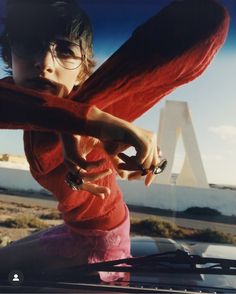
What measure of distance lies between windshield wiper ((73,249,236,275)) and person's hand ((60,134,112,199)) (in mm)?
440

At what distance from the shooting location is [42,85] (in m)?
3.82

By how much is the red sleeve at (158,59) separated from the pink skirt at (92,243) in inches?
25.8

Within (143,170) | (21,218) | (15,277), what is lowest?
(15,277)

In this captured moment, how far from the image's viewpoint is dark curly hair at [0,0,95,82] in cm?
382

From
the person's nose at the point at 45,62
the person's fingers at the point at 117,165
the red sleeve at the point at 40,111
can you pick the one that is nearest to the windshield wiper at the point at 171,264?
the person's fingers at the point at 117,165

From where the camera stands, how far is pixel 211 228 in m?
3.85

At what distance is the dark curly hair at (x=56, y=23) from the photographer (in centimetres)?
382

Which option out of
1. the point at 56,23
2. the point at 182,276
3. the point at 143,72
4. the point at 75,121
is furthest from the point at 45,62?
the point at 182,276

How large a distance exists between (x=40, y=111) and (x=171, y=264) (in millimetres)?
1137

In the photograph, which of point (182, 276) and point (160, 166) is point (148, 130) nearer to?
point (160, 166)

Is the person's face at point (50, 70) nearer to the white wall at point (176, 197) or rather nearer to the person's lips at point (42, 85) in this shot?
Answer: the person's lips at point (42, 85)

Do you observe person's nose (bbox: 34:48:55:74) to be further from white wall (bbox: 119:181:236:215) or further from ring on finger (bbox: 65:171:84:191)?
white wall (bbox: 119:181:236:215)

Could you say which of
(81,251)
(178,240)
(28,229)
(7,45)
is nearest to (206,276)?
(178,240)

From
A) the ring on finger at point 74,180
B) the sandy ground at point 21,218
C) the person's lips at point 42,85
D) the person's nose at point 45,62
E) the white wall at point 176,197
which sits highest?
the person's nose at point 45,62
